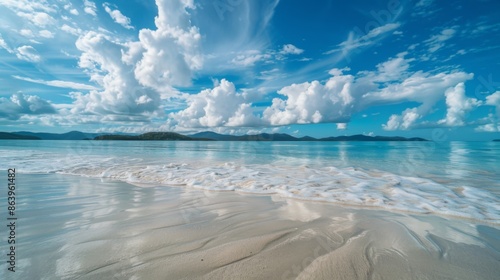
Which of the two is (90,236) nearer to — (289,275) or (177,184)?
(289,275)

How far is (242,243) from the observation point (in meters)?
4.24

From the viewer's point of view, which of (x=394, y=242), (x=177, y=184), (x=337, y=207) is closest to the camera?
(x=394, y=242)

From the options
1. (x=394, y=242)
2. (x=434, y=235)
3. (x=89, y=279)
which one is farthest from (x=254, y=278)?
(x=434, y=235)

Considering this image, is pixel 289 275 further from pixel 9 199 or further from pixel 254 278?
pixel 9 199

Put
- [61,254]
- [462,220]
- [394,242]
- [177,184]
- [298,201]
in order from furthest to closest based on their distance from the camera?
[177,184]
[298,201]
[462,220]
[394,242]
[61,254]

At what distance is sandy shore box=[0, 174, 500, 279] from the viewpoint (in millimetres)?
3357

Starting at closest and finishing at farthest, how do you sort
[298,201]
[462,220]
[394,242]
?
[394,242] < [462,220] < [298,201]

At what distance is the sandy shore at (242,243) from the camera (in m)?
3.36

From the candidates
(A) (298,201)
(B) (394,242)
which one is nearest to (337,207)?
(A) (298,201)

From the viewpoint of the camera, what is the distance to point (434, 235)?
16.1 ft

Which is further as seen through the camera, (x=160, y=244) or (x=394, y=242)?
(x=394, y=242)

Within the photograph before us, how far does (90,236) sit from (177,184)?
618 centimetres

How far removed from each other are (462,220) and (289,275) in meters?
6.29

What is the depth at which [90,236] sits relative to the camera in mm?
4500
